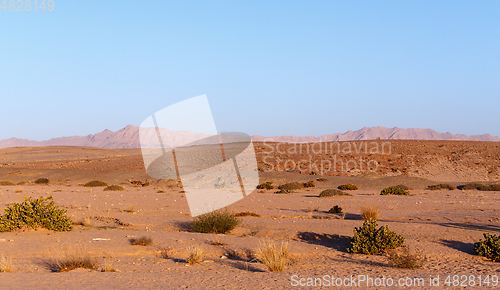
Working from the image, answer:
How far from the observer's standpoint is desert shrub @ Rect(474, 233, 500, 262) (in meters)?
9.73

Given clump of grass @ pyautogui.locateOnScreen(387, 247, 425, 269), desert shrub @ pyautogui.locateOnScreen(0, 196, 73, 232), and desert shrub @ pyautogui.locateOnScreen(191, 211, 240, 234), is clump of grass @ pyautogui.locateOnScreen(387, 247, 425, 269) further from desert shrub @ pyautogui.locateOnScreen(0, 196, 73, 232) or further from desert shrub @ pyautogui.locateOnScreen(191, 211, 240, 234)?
desert shrub @ pyautogui.locateOnScreen(0, 196, 73, 232)

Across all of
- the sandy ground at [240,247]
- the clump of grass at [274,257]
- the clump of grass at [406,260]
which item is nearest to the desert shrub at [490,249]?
the sandy ground at [240,247]

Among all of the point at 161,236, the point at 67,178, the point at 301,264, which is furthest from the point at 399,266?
the point at 67,178

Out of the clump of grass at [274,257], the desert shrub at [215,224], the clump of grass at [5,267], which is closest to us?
the clump of grass at [5,267]

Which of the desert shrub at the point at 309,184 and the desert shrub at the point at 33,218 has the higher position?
the desert shrub at the point at 33,218

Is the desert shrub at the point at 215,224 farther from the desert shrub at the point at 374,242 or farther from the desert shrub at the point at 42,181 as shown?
the desert shrub at the point at 42,181

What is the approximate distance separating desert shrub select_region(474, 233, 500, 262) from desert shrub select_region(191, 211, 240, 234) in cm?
780

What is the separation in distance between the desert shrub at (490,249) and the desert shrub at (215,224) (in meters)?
7.80

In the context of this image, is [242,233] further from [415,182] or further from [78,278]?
[415,182]

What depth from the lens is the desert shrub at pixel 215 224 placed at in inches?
547

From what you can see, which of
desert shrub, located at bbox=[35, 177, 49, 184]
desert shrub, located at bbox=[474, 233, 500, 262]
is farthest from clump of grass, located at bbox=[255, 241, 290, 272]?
desert shrub, located at bbox=[35, 177, 49, 184]

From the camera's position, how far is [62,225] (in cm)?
1273

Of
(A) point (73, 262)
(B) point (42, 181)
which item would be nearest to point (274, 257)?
(A) point (73, 262)

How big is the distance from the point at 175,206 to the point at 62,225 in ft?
32.6
